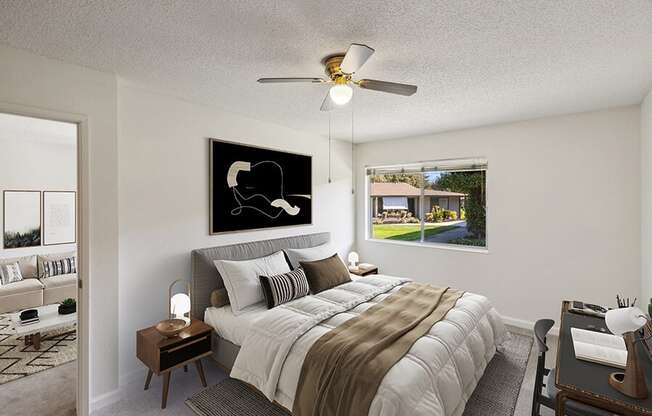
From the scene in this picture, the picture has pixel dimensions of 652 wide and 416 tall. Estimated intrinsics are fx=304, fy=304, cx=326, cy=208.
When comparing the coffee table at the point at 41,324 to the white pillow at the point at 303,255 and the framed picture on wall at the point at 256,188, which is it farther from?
the white pillow at the point at 303,255

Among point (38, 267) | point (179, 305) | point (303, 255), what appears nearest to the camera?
point (179, 305)

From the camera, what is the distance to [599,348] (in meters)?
1.68

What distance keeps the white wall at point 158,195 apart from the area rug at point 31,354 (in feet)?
3.65

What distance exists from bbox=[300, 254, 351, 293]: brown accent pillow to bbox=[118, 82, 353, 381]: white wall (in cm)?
87

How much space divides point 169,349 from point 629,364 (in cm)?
276

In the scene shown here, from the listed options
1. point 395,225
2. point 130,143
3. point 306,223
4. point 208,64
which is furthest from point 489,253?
point 130,143

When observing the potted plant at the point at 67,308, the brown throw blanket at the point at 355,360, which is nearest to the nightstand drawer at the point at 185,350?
the brown throw blanket at the point at 355,360

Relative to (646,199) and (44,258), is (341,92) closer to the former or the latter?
(646,199)

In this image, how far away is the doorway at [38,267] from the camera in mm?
2658

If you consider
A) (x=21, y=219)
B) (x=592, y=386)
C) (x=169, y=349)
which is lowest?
(x=169, y=349)

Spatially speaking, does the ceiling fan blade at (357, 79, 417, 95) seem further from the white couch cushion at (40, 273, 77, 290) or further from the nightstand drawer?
the white couch cushion at (40, 273, 77, 290)

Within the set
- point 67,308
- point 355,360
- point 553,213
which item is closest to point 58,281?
point 67,308

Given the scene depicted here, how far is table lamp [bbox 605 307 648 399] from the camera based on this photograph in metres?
1.30

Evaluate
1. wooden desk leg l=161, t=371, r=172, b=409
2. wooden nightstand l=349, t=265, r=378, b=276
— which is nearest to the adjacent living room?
wooden desk leg l=161, t=371, r=172, b=409
